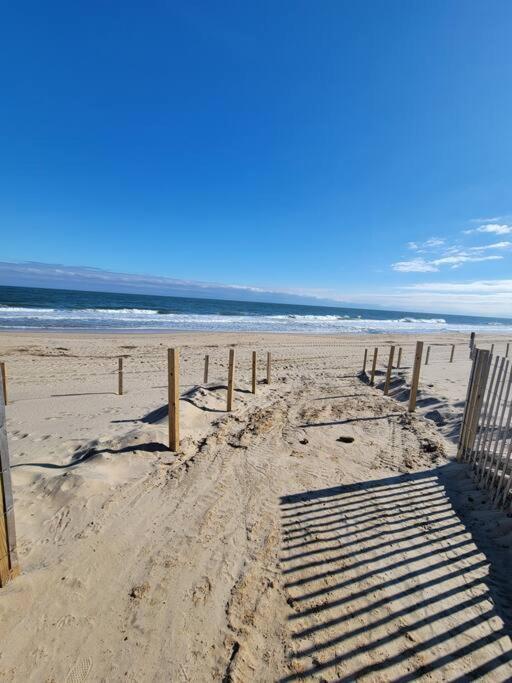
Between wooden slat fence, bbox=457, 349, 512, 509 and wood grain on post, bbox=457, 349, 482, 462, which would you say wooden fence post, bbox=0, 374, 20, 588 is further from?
wood grain on post, bbox=457, 349, 482, 462

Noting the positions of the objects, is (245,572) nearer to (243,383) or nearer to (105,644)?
(105,644)

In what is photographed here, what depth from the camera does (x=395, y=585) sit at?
10.6ft

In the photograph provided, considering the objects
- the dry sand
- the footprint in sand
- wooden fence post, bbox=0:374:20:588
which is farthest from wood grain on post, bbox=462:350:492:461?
wooden fence post, bbox=0:374:20:588

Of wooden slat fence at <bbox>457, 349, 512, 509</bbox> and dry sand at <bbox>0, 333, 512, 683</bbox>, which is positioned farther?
wooden slat fence at <bbox>457, 349, 512, 509</bbox>

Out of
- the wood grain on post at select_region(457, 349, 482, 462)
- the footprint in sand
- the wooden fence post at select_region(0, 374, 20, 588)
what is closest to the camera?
the footprint in sand

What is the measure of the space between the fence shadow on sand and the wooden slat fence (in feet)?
0.98

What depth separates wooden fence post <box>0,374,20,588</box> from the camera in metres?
2.77

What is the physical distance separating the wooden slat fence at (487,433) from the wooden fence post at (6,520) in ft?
19.1

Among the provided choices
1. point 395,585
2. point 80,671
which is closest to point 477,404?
point 395,585

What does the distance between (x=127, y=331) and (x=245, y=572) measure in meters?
28.6

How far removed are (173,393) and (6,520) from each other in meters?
2.95

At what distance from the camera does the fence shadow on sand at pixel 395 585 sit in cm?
254

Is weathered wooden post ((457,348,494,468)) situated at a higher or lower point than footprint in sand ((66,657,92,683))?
higher

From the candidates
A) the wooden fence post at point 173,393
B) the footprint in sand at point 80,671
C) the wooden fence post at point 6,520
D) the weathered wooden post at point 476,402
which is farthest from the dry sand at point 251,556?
the weathered wooden post at point 476,402
